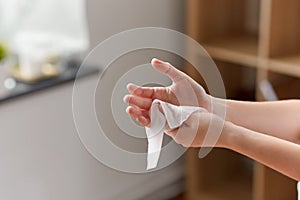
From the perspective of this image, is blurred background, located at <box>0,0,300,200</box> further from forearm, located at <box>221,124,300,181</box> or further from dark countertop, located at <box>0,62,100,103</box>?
forearm, located at <box>221,124,300,181</box>

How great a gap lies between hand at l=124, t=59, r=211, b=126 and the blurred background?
2.38 feet

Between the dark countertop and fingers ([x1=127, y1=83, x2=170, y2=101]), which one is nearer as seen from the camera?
fingers ([x1=127, y1=83, x2=170, y2=101])

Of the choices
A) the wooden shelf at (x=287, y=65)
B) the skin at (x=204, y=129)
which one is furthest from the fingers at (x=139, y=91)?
the wooden shelf at (x=287, y=65)

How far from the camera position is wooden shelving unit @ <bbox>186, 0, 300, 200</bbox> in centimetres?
207

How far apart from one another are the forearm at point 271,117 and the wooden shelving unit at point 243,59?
653 mm

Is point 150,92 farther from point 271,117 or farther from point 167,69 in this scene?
point 271,117

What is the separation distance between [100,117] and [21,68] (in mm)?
842

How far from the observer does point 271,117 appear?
4.55 ft

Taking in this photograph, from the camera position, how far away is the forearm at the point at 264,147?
1.14m

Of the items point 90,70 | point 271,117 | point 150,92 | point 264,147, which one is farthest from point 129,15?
point 264,147

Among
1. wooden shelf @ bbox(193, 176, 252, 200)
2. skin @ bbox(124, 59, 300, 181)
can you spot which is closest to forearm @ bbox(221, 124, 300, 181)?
skin @ bbox(124, 59, 300, 181)

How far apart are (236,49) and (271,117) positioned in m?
0.87

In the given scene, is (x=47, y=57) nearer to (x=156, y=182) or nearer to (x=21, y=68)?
(x=21, y=68)

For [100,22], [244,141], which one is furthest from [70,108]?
[244,141]
